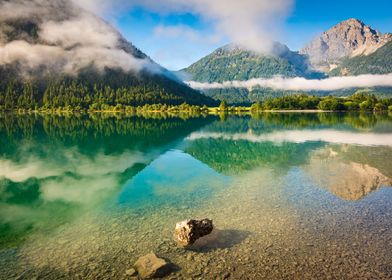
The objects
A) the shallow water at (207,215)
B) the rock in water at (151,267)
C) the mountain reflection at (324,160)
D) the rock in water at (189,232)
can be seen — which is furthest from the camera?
the mountain reflection at (324,160)

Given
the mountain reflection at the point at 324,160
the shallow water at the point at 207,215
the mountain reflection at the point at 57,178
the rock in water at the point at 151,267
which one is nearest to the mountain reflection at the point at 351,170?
the mountain reflection at the point at 324,160

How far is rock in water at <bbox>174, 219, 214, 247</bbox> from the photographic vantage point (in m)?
21.4

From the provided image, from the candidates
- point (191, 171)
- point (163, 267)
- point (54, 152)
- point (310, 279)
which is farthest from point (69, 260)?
point (54, 152)

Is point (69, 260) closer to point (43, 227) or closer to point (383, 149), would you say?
point (43, 227)

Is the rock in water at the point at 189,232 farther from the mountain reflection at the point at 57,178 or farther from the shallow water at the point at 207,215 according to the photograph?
the mountain reflection at the point at 57,178

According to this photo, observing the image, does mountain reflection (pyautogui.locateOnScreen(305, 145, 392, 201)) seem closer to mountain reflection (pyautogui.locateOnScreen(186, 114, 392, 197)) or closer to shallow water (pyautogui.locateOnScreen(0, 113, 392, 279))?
Result: mountain reflection (pyautogui.locateOnScreen(186, 114, 392, 197))

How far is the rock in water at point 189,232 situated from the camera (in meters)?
21.4

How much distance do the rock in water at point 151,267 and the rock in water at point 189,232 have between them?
2.67 m

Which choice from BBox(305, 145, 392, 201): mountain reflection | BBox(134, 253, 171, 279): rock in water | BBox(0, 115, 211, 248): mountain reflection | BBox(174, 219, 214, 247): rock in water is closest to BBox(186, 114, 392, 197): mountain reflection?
BBox(305, 145, 392, 201): mountain reflection

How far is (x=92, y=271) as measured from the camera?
18.4m

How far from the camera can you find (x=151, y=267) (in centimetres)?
1823

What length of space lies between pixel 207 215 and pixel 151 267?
9.64 meters

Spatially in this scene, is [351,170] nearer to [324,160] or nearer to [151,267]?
[324,160]

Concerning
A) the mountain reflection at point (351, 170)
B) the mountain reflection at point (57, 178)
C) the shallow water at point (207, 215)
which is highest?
the mountain reflection at point (351, 170)
